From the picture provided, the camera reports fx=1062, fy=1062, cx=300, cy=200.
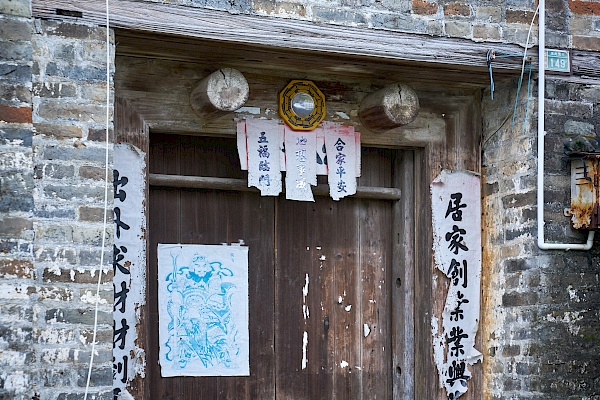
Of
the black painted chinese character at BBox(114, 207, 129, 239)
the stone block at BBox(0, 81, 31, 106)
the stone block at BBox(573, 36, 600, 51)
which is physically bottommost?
the black painted chinese character at BBox(114, 207, 129, 239)

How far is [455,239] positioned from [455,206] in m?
A: 0.18

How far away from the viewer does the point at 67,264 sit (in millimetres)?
4453

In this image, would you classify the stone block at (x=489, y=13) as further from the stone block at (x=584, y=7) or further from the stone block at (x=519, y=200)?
the stone block at (x=519, y=200)

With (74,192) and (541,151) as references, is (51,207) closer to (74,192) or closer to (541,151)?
(74,192)

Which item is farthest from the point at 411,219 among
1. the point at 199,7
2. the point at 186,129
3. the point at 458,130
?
the point at 199,7

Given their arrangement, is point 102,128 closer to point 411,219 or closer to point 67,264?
point 67,264

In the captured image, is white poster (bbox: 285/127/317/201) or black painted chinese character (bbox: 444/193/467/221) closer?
white poster (bbox: 285/127/317/201)

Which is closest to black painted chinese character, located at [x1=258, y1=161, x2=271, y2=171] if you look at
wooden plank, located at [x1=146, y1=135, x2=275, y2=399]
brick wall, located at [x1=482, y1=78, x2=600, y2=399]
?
wooden plank, located at [x1=146, y1=135, x2=275, y2=399]

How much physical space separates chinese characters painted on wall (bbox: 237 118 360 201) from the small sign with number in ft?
3.41

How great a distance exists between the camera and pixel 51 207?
4.46 m

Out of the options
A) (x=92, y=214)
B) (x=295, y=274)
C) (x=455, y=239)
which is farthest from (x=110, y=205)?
(x=455, y=239)

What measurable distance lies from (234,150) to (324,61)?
689 mm

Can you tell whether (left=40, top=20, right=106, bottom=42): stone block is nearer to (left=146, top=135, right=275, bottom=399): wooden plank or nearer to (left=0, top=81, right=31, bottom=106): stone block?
(left=0, top=81, right=31, bottom=106): stone block

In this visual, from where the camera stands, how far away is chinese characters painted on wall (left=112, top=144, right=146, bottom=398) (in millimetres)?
4930
